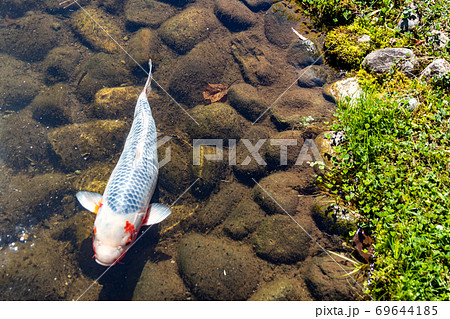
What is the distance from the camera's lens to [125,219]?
3.60 meters

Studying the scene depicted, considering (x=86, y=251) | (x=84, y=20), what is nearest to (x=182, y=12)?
(x=84, y=20)

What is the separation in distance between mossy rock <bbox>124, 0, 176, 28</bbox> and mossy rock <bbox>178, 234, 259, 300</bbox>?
215 inches

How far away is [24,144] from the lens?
5.24 metres

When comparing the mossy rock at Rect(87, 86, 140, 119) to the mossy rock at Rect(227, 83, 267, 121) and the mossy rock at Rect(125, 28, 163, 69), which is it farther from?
the mossy rock at Rect(227, 83, 267, 121)

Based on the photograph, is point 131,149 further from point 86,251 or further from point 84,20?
point 84,20

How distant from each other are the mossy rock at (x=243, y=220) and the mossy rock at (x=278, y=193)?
13 centimetres

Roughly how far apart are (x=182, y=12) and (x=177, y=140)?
11.6 feet

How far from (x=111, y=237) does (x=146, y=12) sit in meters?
5.64

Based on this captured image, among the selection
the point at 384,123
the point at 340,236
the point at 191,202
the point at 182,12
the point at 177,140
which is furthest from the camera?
the point at 182,12

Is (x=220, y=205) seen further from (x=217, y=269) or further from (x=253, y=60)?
(x=253, y=60)

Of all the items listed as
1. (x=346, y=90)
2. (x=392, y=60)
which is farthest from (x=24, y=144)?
(x=392, y=60)

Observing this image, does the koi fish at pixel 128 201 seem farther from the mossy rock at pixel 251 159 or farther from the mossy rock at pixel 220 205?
the mossy rock at pixel 251 159

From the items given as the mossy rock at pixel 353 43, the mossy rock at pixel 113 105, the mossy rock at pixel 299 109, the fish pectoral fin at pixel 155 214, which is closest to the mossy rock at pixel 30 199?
the mossy rock at pixel 113 105

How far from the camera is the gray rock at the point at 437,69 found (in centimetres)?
409
